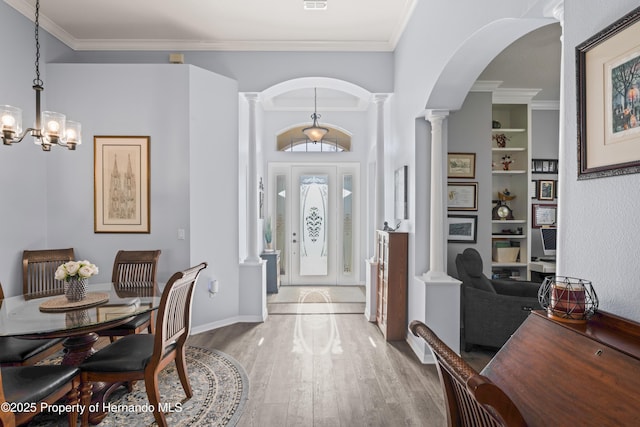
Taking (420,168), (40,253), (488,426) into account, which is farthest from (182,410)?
(420,168)

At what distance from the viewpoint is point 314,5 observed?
345 cm

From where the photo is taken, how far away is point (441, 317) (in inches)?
121

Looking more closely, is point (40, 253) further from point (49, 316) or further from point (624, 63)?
point (624, 63)

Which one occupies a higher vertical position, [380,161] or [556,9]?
[556,9]

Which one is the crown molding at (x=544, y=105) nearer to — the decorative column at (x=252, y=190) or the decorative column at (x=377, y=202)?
the decorative column at (x=377, y=202)

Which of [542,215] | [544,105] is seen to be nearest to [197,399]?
[542,215]

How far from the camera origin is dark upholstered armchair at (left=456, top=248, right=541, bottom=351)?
314cm

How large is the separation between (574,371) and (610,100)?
848 mm

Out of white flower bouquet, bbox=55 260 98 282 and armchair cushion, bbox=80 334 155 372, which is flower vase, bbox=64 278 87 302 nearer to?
white flower bouquet, bbox=55 260 98 282

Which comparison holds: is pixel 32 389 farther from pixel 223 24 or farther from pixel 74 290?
pixel 223 24

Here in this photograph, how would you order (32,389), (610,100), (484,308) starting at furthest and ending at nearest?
(484,308), (32,389), (610,100)

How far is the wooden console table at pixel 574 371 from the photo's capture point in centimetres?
79

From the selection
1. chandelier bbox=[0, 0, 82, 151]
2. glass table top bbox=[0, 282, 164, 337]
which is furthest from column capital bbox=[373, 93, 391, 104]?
glass table top bbox=[0, 282, 164, 337]

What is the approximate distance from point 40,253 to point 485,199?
4909 millimetres
